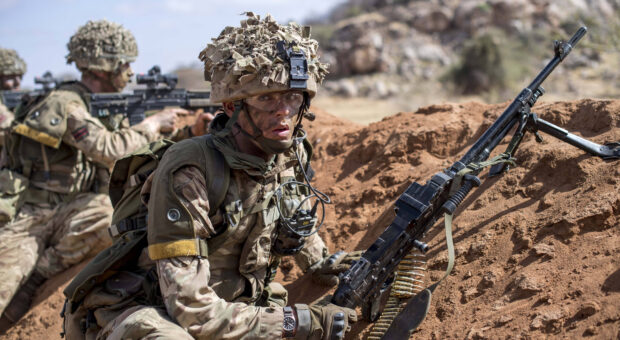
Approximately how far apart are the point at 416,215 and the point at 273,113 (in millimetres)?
1004

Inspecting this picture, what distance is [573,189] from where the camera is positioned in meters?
3.60

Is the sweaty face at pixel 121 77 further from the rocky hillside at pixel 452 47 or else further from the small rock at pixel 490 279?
the rocky hillside at pixel 452 47

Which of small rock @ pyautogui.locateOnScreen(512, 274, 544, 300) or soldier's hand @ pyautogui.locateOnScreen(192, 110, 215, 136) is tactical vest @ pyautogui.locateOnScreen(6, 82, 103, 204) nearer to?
soldier's hand @ pyautogui.locateOnScreen(192, 110, 215, 136)

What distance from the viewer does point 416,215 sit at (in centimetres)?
329

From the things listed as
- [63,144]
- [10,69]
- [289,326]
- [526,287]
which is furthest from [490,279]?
[10,69]

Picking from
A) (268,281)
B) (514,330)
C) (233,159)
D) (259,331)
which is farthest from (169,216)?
(514,330)

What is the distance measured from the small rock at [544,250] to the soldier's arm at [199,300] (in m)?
1.52

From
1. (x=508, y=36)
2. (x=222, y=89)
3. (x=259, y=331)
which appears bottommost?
(x=259, y=331)

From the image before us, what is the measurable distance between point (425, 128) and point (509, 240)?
169 cm

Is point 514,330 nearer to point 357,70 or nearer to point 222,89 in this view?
point 222,89

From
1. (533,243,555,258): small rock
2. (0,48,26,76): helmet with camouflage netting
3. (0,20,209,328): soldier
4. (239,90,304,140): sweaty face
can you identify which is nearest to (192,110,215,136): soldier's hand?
(0,20,209,328): soldier

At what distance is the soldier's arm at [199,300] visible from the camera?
2902mm

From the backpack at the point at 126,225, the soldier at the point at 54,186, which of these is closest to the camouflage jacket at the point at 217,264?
the backpack at the point at 126,225

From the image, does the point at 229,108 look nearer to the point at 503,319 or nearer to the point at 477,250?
the point at 477,250
